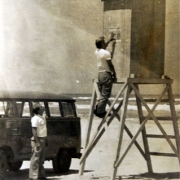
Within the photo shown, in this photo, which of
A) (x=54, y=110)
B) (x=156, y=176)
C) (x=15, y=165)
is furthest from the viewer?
(x=54, y=110)

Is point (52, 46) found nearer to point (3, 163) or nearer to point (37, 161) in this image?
point (3, 163)

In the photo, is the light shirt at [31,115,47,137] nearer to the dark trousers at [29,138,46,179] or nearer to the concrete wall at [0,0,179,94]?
the dark trousers at [29,138,46,179]

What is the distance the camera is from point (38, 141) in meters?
9.02

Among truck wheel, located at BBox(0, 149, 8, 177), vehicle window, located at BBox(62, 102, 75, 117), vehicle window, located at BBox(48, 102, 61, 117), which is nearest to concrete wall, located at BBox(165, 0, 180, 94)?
vehicle window, located at BBox(62, 102, 75, 117)

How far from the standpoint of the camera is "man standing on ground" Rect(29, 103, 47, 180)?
29.3ft

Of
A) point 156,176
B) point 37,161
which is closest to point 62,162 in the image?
point 37,161

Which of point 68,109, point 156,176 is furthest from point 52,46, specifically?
point 156,176

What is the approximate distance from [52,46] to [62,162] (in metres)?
10.3

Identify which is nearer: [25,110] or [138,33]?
[138,33]

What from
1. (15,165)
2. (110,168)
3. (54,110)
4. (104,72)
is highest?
(104,72)

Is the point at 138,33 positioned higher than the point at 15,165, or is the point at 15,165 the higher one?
the point at 138,33

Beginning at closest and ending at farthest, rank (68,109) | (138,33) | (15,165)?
(138,33), (15,165), (68,109)

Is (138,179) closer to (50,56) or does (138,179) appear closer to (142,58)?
(142,58)

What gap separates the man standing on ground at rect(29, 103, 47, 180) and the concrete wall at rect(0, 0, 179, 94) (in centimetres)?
673
